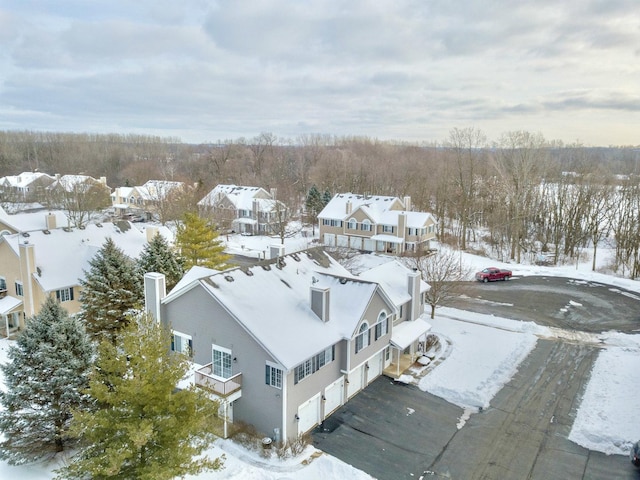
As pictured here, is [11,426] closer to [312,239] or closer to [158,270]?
[158,270]

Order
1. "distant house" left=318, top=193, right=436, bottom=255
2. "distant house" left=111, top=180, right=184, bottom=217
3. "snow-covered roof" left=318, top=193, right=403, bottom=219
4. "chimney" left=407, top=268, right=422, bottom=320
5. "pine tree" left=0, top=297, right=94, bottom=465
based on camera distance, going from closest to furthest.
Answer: "pine tree" left=0, top=297, right=94, bottom=465, "chimney" left=407, top=268, right=422, bottom=320, "distant house" left=318, top=193, right=436, bottom=255, "snow-covered roof" left=318, top=193, right=403, bottom=219, "distant house" left=111, top=180, right=184, bottom=217

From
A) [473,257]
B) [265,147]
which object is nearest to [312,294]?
[473,257]

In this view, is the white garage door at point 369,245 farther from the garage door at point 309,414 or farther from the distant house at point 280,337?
the garage door at point 309,414

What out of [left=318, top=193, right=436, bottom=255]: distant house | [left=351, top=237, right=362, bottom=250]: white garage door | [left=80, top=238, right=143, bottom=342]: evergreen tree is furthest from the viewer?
[left=351, top=237, right=362, bottom=250]: white garage door

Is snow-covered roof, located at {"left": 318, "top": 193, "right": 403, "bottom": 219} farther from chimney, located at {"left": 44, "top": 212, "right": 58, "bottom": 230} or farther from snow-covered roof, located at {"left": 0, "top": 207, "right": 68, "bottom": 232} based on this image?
chimney, located at {"left": 44, "top": 212, "right": 58, "bottom": 230}

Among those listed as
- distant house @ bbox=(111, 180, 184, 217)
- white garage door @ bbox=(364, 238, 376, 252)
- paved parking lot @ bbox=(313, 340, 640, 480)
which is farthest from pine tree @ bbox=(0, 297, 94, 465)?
distant house @ bbox=(111, 180, 184, 217)

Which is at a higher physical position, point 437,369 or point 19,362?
point 19,362

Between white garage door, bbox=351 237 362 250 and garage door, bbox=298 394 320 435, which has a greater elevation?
white garage door, bbox=351 237 362 250

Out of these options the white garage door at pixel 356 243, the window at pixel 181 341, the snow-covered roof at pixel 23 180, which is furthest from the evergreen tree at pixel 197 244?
the snow-covered roof at pixel 23 180
